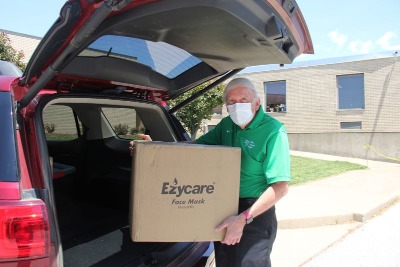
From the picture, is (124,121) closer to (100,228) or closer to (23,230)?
(100,228)

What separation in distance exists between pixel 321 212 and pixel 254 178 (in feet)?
13.7

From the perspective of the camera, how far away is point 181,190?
2018 millimetres

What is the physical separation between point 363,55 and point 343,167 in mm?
8775

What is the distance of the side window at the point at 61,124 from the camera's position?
3516 millimetres

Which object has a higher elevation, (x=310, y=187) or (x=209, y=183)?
(x=209, y=183)

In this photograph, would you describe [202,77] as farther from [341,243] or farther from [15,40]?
[15,40]

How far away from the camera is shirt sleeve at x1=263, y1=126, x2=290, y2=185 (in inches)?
83.4

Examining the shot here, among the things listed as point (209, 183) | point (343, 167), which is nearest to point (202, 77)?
point (209, 183)

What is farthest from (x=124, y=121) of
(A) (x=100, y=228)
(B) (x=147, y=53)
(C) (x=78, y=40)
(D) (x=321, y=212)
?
(D) (x=321, y=212)

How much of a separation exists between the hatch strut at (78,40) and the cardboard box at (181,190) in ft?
1.80

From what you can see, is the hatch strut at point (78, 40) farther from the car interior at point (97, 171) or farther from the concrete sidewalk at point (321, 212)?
the concrete sidewalk at point (321, 212)

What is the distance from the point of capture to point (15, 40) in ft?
48.7

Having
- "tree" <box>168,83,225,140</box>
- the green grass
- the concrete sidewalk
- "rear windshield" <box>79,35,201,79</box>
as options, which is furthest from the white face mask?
"tree" <box>168,83,225,140</box>

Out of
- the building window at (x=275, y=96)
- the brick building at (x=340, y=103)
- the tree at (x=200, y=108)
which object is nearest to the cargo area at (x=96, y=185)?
the tree at (x=200, y=108)
